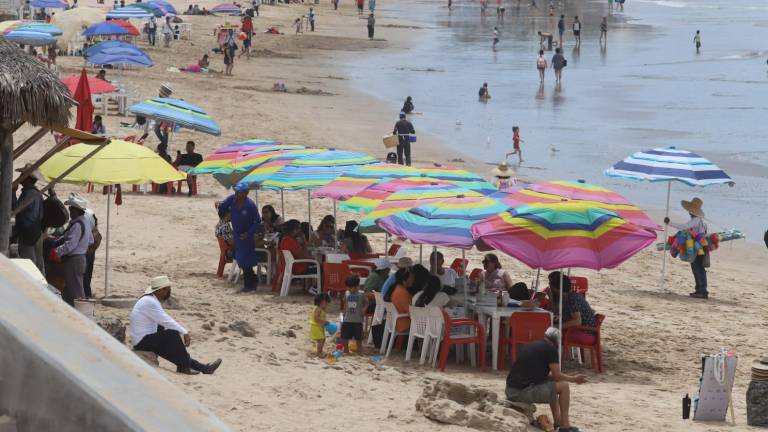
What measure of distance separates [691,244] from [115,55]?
16064mm

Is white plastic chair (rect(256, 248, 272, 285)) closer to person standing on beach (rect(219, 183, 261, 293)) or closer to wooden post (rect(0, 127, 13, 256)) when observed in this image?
person standing on beach (rect(219, 183, 261, 293))

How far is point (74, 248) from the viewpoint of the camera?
33.9 feet

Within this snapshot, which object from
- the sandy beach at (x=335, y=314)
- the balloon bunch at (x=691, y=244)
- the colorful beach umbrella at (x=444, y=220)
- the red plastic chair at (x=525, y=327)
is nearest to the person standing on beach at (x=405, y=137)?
the sandy beach at (x=335, y=314)

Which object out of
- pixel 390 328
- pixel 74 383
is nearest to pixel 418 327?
pixel 390 328

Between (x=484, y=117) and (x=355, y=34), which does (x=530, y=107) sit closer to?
(x=484, y=117)

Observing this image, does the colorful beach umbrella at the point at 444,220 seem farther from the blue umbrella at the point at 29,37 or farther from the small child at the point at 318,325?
the blue umbrella at the point at 29,37

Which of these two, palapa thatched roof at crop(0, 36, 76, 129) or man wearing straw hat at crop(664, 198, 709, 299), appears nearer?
palapa thatched roof at crop(0, 36, 76, 129)

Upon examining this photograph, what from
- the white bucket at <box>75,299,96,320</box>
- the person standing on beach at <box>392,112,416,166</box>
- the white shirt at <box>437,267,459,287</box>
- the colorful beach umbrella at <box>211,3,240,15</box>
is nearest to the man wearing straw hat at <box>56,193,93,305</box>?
the white bucket at <box>75,299,96,320</box>

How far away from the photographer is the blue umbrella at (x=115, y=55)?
26.5 metres

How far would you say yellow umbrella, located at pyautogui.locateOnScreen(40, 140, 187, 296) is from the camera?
10.9 m

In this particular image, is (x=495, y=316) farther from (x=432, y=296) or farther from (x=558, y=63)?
(x=558, y=63)

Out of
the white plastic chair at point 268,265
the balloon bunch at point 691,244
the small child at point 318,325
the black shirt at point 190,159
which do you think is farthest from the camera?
the black shirt at point 190,159

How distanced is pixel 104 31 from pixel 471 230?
24.8 m

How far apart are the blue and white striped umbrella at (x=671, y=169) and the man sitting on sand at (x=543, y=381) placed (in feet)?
20.6
